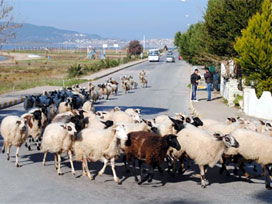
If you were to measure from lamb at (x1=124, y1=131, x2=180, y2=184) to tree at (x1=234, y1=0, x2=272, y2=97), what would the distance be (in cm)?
1197

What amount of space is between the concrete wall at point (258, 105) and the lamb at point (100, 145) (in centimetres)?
1156

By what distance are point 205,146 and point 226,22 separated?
19.1m

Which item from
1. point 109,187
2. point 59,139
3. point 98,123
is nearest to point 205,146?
point 109,187

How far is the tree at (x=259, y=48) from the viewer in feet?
70.3

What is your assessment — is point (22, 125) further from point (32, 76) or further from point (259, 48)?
point (32, 76)

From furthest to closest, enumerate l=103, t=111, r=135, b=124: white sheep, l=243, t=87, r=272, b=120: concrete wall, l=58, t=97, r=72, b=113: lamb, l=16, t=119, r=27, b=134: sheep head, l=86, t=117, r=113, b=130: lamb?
l=243, t=87, r=272, b=120: concrete wall, l=58, t=97, r=72, b=113: lamb, l=103, t=111, r=135, b=124: white sheep, l=16, t=119, r=27, b=134: sheep head, l=86, t=117, r=113, b=130: lamb

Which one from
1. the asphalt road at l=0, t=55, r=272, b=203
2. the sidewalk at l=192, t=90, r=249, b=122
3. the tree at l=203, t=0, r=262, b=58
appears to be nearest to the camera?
the asphalt road at l=0, t=55, r=272, b=203

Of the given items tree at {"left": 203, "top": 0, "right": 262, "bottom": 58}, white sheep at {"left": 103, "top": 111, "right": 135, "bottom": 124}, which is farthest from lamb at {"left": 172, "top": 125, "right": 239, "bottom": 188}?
tree at {"left": 203, "top": 0, "right": 262, "bottom": 58}

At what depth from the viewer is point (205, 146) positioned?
1071 cm

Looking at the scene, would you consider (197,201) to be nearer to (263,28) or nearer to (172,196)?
(172,196)

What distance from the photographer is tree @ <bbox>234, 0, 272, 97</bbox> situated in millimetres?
21422

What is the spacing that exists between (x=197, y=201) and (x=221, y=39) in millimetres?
20656

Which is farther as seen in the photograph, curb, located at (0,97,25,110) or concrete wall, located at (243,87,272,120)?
curb, located at (0,97,25,110)

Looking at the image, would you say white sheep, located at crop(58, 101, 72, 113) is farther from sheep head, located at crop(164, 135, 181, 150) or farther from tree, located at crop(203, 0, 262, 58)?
tree, located at crop(203, 0, 262, 58)
